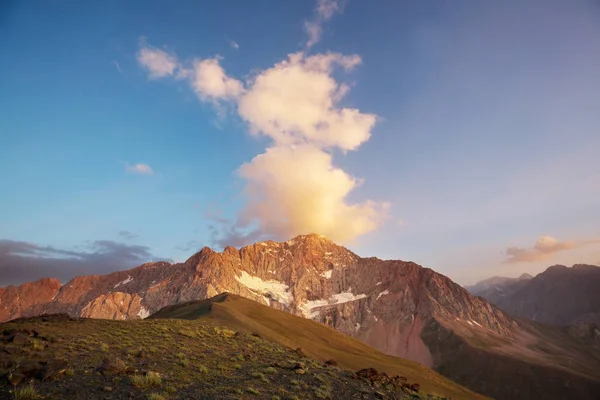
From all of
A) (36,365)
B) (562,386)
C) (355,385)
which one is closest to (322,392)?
(355,385)

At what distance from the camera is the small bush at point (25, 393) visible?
1315cm

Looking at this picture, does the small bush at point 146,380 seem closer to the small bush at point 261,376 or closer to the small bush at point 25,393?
the small bush at point 25,393

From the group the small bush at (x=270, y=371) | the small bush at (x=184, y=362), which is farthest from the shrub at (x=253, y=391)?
the small bush at (x=184, y=362)

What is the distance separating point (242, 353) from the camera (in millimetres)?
28469

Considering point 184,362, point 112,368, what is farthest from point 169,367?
point 112,368

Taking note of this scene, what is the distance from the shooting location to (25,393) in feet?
43.7

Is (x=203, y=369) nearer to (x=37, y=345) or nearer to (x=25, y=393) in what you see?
(x=25, y=393)

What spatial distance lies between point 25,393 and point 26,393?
1.5 inches

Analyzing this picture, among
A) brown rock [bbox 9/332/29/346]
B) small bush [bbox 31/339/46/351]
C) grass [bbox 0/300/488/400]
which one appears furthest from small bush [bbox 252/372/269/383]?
brown rock [bbox 9/332/29/346]

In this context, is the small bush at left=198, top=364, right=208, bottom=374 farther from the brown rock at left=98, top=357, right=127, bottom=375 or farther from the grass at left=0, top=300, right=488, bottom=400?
the brown rock at left=98, top=357, right=127, bottom=375

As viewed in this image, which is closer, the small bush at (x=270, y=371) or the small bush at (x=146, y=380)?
the small bush at (x=146, y=380)

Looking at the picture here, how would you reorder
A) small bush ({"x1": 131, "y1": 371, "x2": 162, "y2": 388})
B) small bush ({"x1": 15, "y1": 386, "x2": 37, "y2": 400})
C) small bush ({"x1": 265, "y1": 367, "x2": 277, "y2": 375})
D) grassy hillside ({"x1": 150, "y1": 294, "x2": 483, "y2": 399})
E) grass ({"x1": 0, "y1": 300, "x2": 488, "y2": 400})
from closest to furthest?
small bush ({"x1": 15, "y1": 386, "x2": 37, "y2": 400}) < grass ({"x1": 0, "y1": 300, "x2": 488, "y2": 400}) < small bush ({"x1": 131, "y1": 371, "x2": 162, "y2": 388}) < small bush ({"x1": 265, "y1": 367, "x2": 277, "y2": 375}) < grassy hillside ({"x1": 150, "y1": 294, "x2": 483, "y2": 399})

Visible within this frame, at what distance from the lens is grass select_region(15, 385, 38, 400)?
518 inches

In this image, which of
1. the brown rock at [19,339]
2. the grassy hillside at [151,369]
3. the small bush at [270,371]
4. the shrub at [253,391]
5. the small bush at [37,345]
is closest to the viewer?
the grassy hillside at [151,369]
